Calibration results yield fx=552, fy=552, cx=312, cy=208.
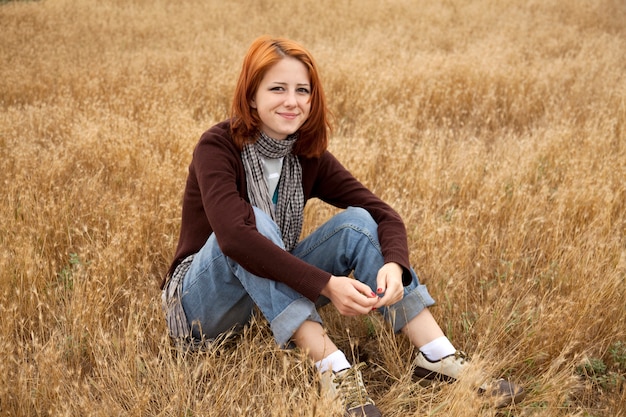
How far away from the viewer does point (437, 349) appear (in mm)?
2189

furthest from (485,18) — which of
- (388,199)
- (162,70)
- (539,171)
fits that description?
(388,199)

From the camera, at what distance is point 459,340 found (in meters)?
2.51

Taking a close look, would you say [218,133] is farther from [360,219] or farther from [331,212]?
[331,212]

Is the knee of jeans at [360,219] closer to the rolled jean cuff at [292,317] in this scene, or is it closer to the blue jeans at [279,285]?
the blue jeans at [279,285]

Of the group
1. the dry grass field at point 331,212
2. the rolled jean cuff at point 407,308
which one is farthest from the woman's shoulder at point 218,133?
the rolled jean cuff at point 407,308

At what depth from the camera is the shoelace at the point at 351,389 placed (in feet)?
6.33

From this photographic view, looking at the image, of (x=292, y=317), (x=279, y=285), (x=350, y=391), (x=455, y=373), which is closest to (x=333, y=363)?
(x=350, y=391)

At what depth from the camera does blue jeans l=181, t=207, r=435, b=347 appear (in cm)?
204

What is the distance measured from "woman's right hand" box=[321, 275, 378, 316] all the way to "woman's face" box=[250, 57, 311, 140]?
2.30 ft

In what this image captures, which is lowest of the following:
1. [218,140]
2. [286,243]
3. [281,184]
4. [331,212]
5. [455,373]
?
[455,373]

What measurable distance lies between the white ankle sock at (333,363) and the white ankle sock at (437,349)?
366 millimetres

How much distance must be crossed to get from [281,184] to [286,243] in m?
0.29

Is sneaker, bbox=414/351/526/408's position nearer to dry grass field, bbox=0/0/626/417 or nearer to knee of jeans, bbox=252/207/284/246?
dry grass field, bbox=0/0/626/417

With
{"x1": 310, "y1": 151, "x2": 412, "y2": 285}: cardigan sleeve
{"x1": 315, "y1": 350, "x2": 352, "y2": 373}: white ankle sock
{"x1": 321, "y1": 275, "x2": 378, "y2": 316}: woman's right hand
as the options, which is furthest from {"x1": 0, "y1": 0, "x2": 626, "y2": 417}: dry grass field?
{"x1": 310, "y1": 151, "x2": 412, "y2": 285}: cardigan sleeve
